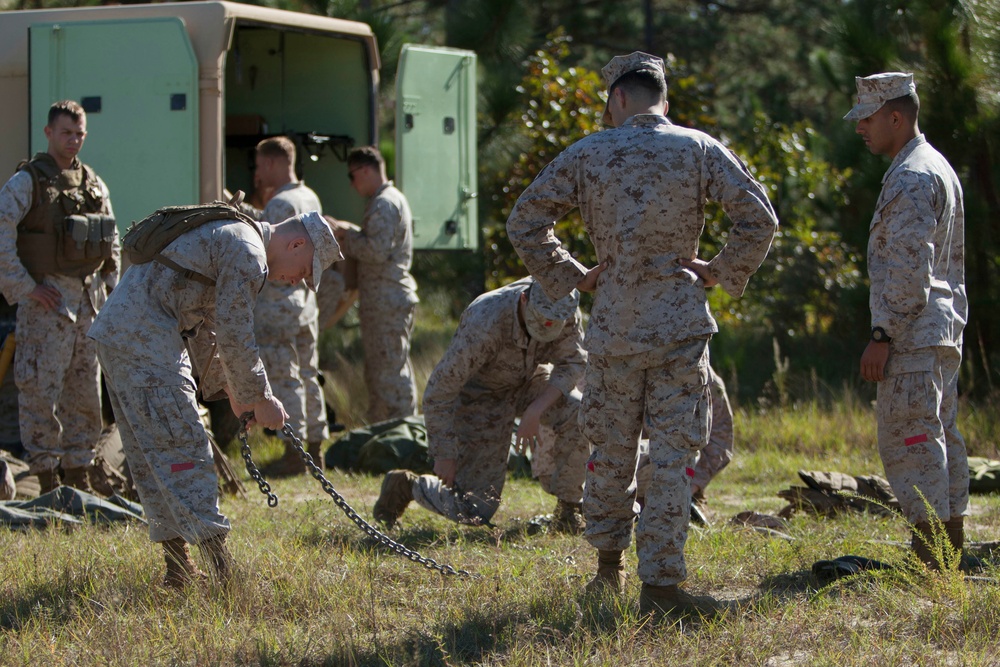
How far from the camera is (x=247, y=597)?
155 inches

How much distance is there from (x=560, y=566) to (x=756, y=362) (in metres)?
5.79

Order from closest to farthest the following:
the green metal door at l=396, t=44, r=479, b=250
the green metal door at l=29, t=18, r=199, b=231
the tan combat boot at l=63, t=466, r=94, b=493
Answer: the tan combat boot at l=63, t=466, r=94, b=493 < the green metal door at l=29, t=18, r=199, b=231 < the green metal door at l=396, t=44, r=479, b=250

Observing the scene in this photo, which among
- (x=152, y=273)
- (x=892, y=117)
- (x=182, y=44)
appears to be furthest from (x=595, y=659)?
(x=182, y=44)

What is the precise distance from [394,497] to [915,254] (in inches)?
93.2

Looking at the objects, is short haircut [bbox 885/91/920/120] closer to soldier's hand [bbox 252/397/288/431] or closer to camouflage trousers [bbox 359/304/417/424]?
soldier's hand [bbox 252/397/288/431]

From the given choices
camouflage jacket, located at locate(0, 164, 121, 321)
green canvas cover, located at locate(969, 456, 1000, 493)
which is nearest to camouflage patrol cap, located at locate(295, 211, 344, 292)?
camouflage jacket, located at locate(0, 164, 121, 321)

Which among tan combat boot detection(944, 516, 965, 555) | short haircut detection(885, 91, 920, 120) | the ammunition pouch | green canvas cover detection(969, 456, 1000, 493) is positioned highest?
short haircut detection(885, 91, 920, 120)

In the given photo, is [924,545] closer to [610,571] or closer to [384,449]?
[610,571]

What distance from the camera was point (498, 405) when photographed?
5387 millimetres

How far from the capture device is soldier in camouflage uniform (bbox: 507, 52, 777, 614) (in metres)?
3.76

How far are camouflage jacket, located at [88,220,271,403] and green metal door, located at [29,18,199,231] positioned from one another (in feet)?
9.77

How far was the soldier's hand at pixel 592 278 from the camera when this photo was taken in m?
3.90

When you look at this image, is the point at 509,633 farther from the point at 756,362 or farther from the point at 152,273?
→ the point at 756,362

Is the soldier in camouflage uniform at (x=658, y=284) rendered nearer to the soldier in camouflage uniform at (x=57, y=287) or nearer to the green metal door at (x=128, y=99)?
the soldier in camouflage uniform at (x=57, y=287)
